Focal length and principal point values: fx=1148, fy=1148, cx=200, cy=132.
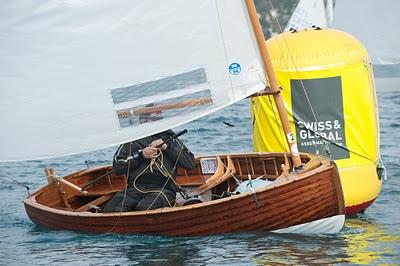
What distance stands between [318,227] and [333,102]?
1534mm

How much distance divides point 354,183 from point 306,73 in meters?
1.29

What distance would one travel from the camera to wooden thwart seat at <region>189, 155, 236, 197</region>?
12594mm

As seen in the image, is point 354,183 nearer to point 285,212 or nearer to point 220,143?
point 285,212

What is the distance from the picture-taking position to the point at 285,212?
1128 centimetres

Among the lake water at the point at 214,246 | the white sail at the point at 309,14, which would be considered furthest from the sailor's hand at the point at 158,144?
the white sail at the point at 309,14

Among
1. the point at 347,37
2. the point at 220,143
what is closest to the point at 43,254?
the point at 347,37

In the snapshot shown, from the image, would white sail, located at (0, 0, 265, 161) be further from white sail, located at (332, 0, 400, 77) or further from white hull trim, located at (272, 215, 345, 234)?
white sail, located at (332, 0, 400, 77)

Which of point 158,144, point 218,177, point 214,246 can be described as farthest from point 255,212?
point 218,177

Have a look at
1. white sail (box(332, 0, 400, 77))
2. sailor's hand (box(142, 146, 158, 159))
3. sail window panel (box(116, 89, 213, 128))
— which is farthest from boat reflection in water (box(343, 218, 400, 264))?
white sail (box(332, 0, 400, 77))

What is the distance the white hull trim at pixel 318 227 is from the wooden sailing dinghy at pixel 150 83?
1.3 inches

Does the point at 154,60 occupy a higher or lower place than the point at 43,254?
higher

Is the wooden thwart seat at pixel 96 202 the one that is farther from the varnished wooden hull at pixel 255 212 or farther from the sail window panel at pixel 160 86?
the sail window panel at pixel 160 86

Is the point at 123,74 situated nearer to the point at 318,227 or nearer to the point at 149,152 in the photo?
the point at 149,152

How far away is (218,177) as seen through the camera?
12906 mm
